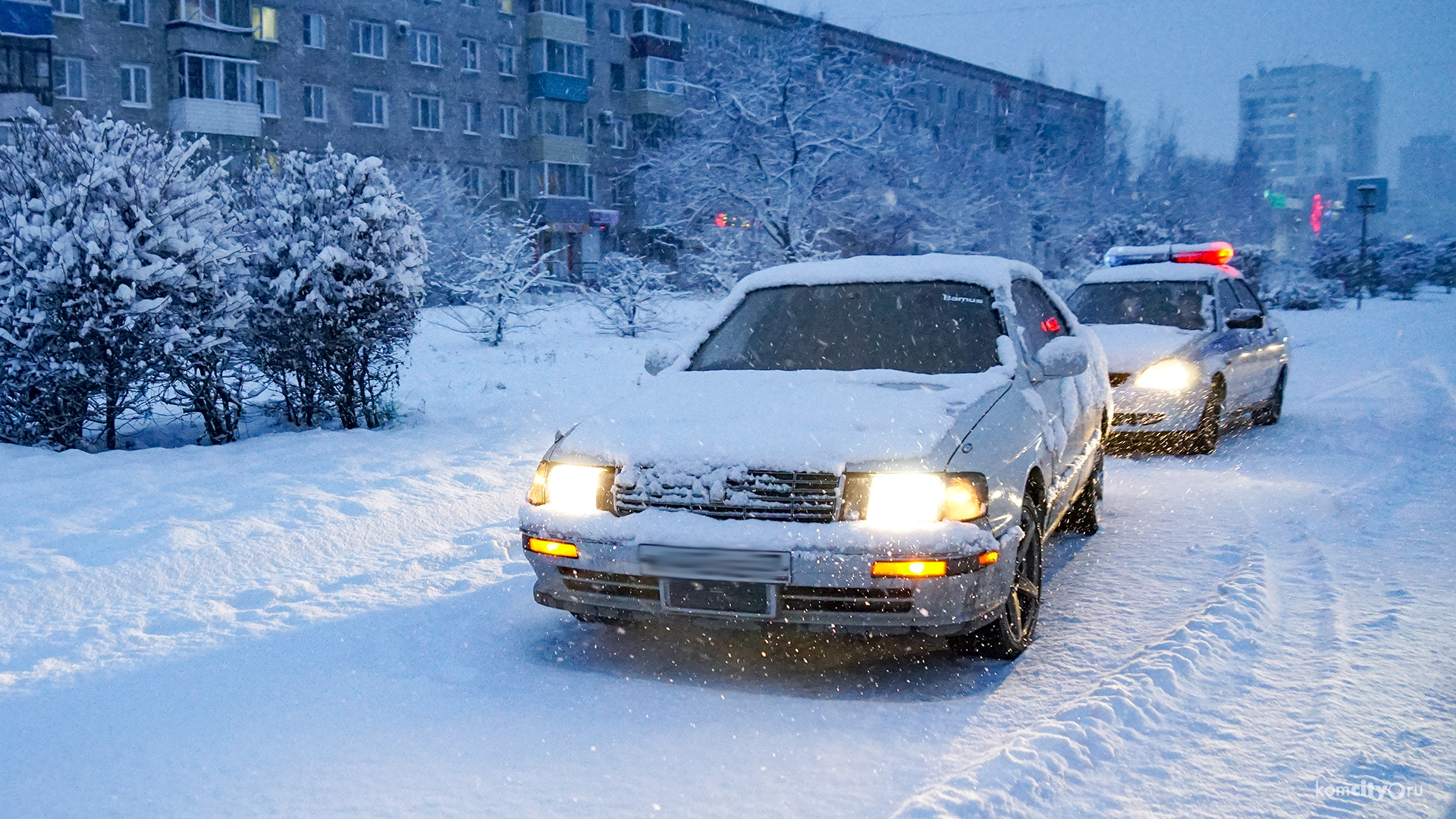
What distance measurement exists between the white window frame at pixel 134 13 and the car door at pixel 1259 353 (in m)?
37.3

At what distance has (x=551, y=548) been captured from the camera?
14.3ft

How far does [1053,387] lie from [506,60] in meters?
47.5

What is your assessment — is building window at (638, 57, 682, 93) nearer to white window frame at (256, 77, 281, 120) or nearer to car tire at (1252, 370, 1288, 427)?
white window frame at (256, 77, 281, 120)

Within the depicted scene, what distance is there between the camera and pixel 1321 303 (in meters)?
39.8

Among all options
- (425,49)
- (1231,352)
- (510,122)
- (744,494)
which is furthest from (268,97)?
(744,494)

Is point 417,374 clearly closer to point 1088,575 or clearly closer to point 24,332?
point 24,332

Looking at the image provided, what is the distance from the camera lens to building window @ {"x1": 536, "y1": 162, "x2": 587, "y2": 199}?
5053cm

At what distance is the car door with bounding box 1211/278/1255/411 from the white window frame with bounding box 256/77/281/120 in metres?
37.5

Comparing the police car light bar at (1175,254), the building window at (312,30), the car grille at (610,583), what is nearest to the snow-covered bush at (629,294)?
the police car light bar at (1175,254)

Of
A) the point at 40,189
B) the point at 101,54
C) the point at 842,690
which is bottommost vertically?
the point at 842,690

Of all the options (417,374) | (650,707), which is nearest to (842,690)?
(650,707)

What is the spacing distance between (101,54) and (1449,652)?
137 ft

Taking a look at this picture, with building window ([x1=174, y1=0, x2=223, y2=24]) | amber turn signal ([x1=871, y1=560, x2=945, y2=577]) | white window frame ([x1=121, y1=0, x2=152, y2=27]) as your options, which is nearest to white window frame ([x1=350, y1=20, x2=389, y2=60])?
building window ([x1=174, y1=0, x2=223, y2=24])

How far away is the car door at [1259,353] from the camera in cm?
1086
